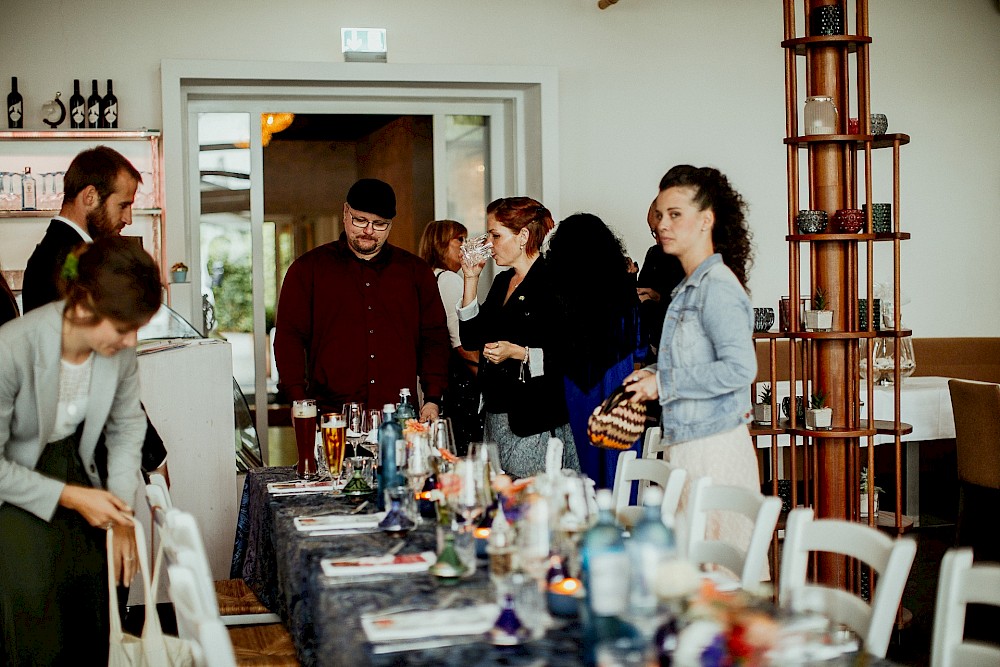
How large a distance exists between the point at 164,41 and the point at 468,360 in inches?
102

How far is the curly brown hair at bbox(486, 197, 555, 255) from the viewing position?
403 centimetres

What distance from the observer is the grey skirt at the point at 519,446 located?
3863 mm

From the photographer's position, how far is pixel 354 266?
4496 millimetres

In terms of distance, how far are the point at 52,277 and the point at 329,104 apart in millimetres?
3317

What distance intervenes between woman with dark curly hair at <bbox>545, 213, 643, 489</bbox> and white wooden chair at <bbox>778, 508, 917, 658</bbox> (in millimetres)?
1852

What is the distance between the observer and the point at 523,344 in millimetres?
4066

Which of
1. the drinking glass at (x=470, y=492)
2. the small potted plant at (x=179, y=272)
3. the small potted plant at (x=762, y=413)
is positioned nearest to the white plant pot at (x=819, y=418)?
the small potted plant at (x=762, y=413)

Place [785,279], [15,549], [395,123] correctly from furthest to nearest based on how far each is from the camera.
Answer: [395,123]
[785,279]
[15,549]

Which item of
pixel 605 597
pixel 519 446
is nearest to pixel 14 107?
pixel 519 446

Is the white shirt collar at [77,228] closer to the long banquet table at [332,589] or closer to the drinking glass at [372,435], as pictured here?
the long banquet table at [332,589]

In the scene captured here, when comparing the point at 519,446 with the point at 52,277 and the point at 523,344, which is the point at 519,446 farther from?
the point at 52,277

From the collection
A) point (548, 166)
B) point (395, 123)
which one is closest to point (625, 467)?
point (548, 166)

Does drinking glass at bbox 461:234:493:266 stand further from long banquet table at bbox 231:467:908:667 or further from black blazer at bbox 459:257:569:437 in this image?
long banquet table at bbox 231:467:908:667

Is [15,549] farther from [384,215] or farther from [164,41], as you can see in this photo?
[164,41]
